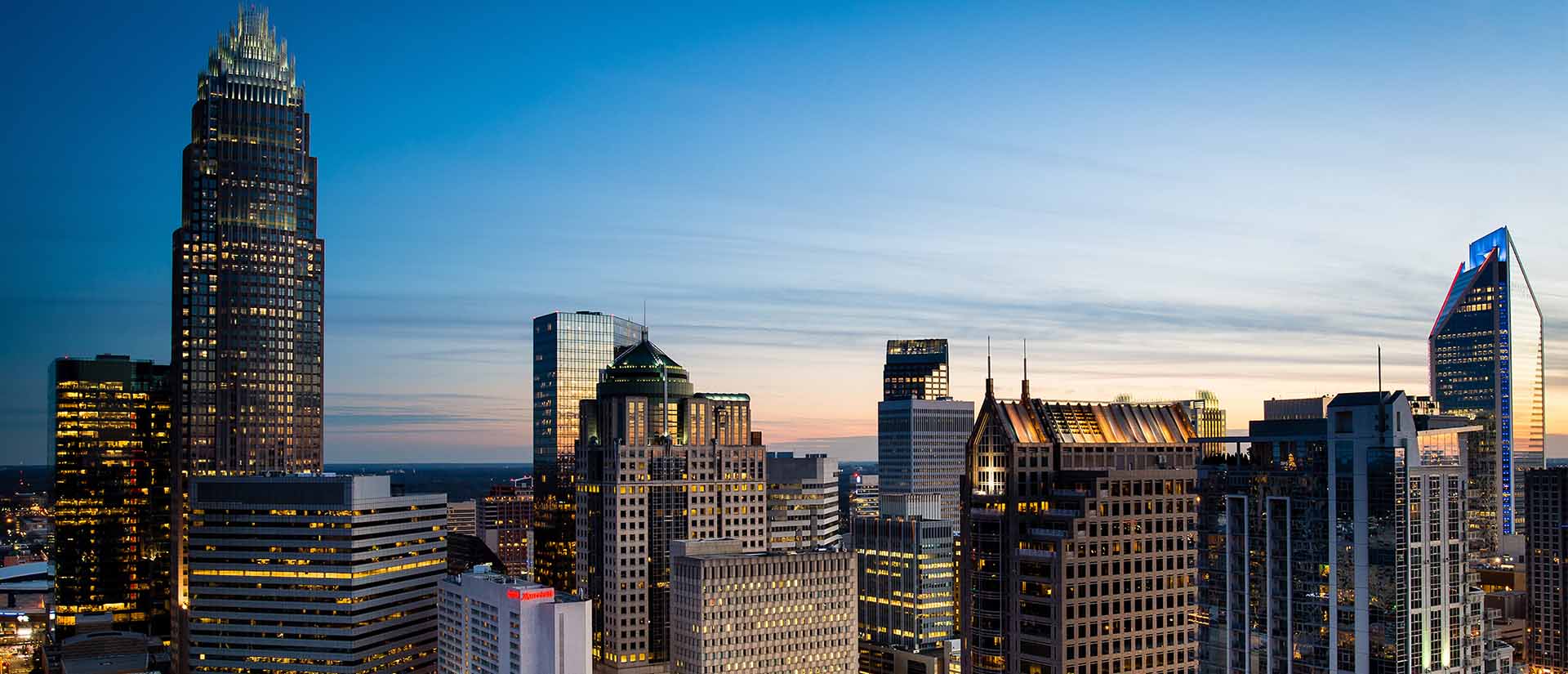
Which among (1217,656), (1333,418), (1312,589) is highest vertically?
(1333,418)

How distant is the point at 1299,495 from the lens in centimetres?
16300

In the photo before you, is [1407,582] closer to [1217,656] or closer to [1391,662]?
[1391,662]

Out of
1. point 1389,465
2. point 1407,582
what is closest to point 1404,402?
point 1389,465

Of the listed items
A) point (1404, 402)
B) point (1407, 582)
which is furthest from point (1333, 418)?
point (1407, 582)

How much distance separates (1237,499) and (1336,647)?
866 inches

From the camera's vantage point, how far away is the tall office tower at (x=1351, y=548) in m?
154

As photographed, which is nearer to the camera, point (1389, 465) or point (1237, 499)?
point (1389, 465)

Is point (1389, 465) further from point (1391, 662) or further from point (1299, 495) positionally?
point (1391, 662)

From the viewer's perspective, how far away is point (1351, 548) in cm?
15688

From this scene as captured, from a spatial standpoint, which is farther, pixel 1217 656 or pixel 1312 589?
pixel 1217 656

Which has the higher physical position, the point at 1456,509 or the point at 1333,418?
the point at 1333,418

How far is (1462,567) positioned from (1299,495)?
1994 cm

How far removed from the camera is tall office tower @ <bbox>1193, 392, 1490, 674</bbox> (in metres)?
154

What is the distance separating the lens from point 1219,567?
17225 cm
